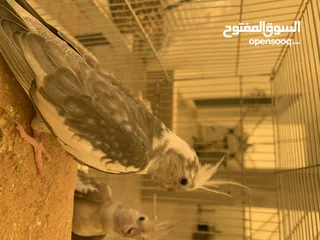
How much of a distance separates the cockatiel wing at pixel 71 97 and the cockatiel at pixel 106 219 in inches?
Result: 16.6

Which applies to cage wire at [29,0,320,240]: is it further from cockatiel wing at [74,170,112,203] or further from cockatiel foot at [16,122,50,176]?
cockatiel foot at [16,122,50,176]

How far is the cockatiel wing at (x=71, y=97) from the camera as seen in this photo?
59 cm

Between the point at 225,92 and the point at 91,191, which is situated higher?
the point at 225,92

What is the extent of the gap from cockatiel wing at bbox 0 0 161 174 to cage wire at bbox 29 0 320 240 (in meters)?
0.43

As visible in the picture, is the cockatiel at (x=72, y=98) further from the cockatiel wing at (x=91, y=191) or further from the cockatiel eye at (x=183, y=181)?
the cockatiel wing at (x=91, y=191)

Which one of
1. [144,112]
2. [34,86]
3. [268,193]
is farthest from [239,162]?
[34,86]

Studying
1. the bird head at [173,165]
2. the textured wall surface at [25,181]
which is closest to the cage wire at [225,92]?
the bird head at [173,165]

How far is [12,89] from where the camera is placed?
24.5 inches

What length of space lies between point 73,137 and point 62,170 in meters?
0.22

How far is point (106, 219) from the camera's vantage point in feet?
3.49

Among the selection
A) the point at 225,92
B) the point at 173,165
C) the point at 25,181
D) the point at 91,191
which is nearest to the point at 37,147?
the point at 25,181

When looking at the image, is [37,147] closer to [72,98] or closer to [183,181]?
[72,98]

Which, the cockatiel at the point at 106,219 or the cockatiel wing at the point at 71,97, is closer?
the cockatiel wing at the point at 71,97

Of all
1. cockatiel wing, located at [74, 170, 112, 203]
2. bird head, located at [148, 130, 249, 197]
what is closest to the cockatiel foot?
bird head, located at [148, 130, 249, 197]
